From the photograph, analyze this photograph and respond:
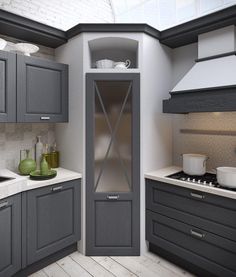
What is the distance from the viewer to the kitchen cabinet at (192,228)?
1729 millimetres

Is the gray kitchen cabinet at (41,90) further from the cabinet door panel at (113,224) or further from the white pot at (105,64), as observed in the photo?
the cabinet door panel at (113,224)

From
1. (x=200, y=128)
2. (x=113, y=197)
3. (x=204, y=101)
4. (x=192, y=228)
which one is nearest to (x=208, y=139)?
(x=200, y=128)

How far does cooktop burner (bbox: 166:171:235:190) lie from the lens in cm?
191

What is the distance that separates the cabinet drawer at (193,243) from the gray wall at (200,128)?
0.80 m

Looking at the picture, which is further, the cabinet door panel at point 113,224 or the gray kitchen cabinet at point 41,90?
the cabinet door panel at point 113,224

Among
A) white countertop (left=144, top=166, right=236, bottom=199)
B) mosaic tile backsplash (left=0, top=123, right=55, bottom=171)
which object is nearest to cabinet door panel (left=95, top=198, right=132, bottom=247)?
white countertop (left=144, top=166, right=236, bottom=199)

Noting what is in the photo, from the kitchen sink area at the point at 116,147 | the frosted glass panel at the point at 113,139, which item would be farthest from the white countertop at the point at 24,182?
A: the frosted glass panel at the point at 113,139

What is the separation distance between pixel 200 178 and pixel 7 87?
6.55ft

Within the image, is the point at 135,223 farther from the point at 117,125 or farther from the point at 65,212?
the point at 117,125

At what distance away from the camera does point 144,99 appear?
222 centimetres

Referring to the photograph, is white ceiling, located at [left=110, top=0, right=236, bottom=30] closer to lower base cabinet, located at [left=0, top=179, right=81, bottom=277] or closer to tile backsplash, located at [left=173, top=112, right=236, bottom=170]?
tile backsplash, located at [left=173, top=112, right=236, bottom=170]

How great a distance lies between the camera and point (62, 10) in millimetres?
2730

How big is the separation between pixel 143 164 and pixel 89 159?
22.1 inches

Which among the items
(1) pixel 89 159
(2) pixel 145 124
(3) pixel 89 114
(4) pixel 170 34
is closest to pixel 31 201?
(1) pixel 89 159
